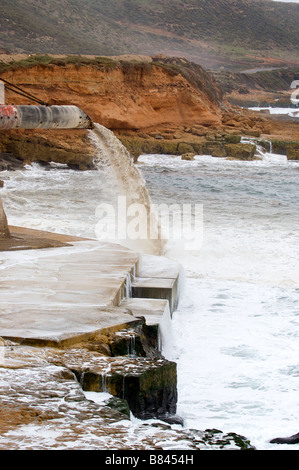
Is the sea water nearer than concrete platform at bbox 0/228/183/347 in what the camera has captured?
No

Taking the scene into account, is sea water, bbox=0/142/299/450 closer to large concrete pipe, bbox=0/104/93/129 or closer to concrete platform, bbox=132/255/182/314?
concrete platform, bbox=132/255/182/314

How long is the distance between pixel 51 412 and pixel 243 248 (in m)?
7.82

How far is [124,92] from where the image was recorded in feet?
96.0

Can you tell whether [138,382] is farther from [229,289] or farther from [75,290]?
[229,289]

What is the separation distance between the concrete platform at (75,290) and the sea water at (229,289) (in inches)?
19.3

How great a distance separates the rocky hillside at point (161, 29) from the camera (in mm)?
75750

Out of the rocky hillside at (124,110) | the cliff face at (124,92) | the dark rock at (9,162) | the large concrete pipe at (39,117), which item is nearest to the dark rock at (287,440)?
the large concrete pipe at (39,117)

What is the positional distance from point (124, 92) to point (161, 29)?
299ft

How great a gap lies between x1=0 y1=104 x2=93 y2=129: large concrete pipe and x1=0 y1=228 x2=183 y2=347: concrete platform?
4.51 ft

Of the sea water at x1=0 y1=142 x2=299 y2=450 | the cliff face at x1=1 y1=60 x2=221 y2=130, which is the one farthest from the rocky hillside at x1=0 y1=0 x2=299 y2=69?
the sea water at x1=0 y1=142 x2=299 y2=450

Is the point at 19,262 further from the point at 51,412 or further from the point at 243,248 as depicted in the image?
the point at 243,248

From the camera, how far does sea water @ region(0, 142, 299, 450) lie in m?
4.72

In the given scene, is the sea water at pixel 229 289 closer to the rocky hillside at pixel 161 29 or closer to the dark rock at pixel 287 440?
the dark rock at pixel 287 440

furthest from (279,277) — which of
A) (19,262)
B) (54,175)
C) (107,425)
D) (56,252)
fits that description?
(54,175)
